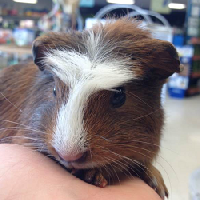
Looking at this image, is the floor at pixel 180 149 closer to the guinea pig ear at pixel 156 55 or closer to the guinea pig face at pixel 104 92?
the guinea pig face at pixel 104 92

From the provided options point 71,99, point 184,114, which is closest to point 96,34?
point 71,99

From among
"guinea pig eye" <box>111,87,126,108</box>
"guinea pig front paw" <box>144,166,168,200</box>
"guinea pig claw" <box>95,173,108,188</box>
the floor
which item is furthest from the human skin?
the floor

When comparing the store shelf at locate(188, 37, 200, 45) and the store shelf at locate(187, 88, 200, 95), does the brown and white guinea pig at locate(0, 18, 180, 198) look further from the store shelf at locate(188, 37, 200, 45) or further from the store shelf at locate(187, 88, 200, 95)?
the store shelf at locate(187, 88, 200, 95)

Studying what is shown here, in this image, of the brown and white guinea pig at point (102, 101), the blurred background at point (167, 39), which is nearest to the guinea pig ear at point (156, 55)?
the brown and white guinea pig at point (102, 101)

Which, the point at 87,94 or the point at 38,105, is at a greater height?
the point at 87,94

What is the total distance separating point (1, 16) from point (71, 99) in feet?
19.2

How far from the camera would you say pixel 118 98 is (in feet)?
3.00

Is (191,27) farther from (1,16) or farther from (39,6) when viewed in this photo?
(1,16)

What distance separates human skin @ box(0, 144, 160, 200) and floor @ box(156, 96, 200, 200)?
384 millimetres

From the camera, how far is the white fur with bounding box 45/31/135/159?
78 centimetres

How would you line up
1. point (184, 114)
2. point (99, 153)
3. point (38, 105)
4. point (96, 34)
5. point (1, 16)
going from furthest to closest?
point (1, 16) → point (184, 114) → point (38, 105) → point (96, 34) → point (99, 153)

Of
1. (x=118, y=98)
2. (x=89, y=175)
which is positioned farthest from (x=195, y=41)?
(x=89, y=175)

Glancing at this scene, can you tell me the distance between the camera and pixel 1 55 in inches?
117

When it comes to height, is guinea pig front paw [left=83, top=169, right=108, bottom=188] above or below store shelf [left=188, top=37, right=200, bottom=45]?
below
